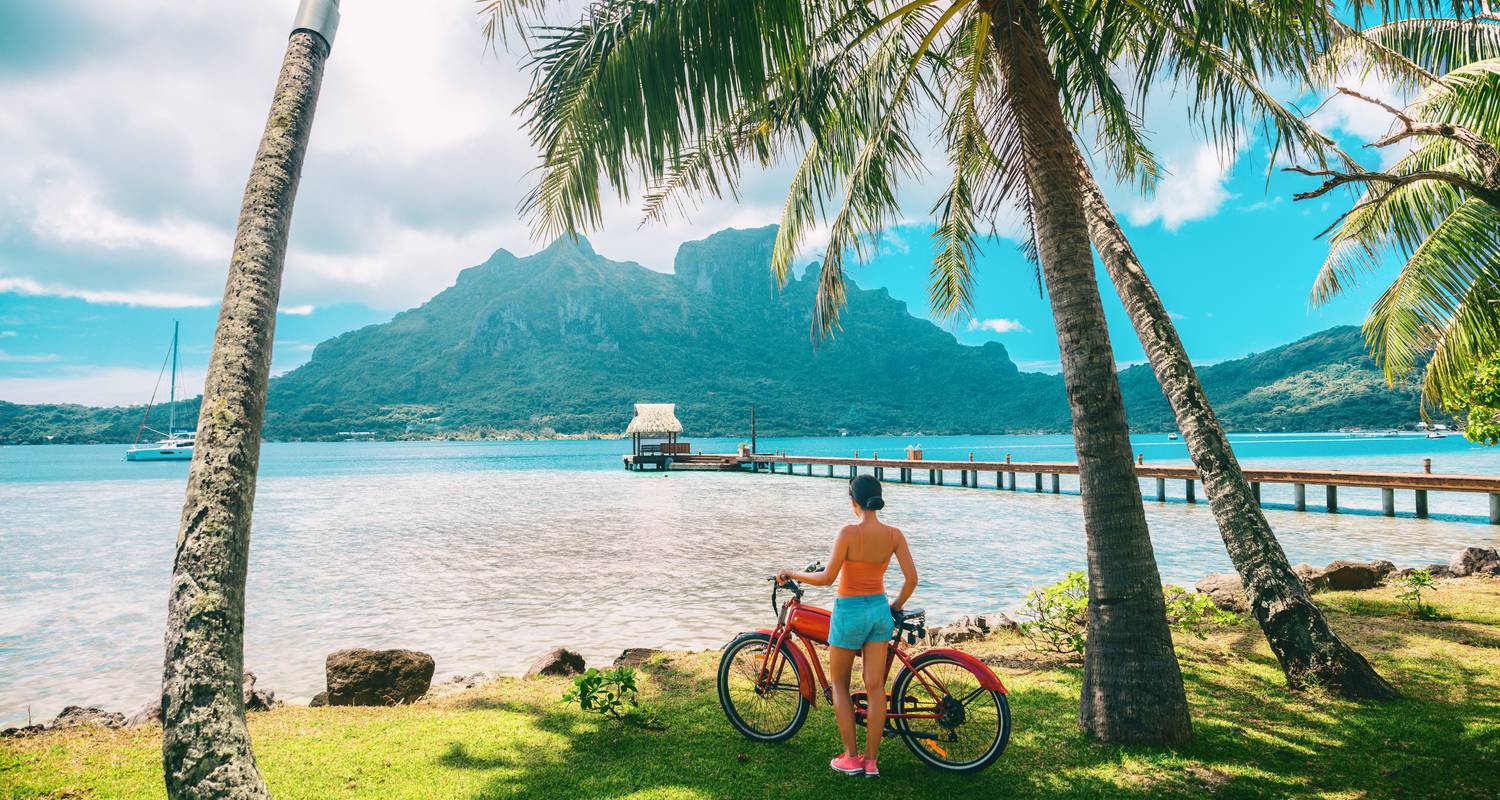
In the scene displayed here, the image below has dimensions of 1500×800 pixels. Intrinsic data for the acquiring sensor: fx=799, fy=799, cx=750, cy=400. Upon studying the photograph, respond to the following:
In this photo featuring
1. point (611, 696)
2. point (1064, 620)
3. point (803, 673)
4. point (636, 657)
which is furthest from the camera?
point (636, 657)

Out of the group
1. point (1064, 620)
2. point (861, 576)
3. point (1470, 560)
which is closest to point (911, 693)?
point (861, 576)

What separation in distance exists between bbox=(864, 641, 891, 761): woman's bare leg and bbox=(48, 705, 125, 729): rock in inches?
229

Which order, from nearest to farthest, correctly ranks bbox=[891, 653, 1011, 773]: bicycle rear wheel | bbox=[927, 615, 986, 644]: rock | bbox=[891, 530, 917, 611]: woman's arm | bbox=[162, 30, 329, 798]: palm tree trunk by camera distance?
bbox=[162, 30, 329, 798]: palm tree trunk < bbox=[891, 530, 917, 611]: woman's arm < bbox=[891, 653, 1011, 773]: bicycle rear wheel < bbox=[927, 615, 986, 644]: rock

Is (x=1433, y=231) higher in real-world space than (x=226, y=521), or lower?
higher

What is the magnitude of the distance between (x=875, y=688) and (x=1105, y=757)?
1.49 m

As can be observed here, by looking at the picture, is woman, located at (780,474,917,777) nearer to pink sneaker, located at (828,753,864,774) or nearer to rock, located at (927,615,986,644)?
pink sneaker, located at (828,753,864,774)

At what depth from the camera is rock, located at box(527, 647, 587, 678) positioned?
763 cm

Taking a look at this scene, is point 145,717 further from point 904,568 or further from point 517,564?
point 517,564

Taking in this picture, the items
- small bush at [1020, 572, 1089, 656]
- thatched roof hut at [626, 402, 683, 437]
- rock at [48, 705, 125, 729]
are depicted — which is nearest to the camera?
rock at [48, 705, 125, 729]

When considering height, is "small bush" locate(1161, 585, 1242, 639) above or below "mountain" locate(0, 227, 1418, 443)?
below

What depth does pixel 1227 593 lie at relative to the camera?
8.84m

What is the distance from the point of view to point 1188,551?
17.6 metres

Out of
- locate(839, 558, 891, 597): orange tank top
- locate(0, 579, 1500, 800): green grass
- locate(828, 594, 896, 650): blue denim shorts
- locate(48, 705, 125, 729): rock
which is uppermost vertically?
locate(839, 558, 891, 597): orange tank top

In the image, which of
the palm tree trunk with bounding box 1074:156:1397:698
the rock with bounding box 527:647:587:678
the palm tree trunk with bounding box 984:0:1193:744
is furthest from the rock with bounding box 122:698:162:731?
the palm tree trunk with bounding box 1074:156:1397:698
